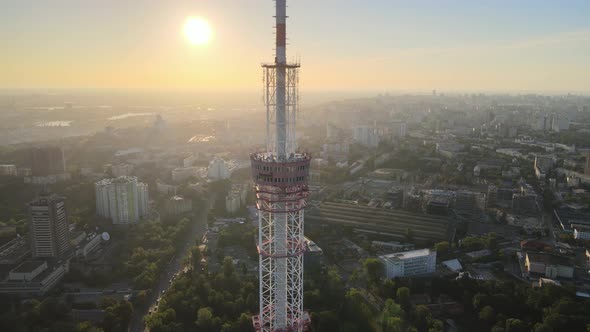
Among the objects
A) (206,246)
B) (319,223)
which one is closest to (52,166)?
(206,246)

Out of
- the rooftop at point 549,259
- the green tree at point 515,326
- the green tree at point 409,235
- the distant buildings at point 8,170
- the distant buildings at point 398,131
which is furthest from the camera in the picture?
the distant buildings at point 398,131

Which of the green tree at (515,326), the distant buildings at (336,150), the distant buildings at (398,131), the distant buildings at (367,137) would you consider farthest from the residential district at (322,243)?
the distant buildings at (398,131)

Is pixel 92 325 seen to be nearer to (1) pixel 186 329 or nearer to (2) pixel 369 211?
(1) pixel 186 329

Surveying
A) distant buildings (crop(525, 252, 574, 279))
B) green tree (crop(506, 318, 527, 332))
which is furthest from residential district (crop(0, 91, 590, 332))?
green tree (crop(506, 318, 527, 332))

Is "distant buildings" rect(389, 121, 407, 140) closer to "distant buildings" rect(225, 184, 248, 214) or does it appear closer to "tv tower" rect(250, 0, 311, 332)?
"distant buildings" rect(225, 184, 248, 214)

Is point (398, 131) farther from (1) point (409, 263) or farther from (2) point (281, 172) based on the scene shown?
(2) point (281, 172)

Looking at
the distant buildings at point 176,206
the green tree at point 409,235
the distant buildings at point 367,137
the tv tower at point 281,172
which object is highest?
the tv tower at point 281,172

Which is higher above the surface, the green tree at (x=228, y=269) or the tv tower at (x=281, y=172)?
the tv tower at (x=281, y=172)

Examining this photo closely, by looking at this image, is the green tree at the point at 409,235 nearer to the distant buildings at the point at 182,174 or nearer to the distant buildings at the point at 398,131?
the distant buildings at the point at 182,174
